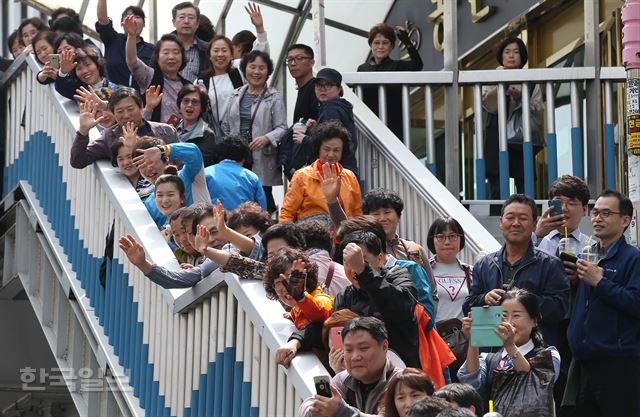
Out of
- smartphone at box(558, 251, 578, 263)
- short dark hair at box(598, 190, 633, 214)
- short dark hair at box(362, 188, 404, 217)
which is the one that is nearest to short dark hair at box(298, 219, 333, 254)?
short dark hair at box(362, 188, 404, 217)

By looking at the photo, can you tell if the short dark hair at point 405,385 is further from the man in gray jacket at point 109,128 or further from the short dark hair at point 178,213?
the man in gray jacket at point 109,128

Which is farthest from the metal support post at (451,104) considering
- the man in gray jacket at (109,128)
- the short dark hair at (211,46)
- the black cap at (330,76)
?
the man in gray jacket at (109,128)

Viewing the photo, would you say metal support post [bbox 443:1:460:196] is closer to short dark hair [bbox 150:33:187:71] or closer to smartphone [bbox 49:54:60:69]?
short dark hair [bbox 150:33:187:71]

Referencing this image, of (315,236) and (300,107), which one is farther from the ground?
(300,107)

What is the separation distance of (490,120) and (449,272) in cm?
368

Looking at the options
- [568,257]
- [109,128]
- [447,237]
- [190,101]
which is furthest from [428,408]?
[190,101]

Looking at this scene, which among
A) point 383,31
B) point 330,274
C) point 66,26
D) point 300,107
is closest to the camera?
point 330,274

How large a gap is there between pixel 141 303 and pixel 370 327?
3.04m

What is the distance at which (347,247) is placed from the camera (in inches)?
286

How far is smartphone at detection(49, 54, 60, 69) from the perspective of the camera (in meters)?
11.7

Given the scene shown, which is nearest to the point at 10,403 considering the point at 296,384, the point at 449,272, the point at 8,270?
the point at 8,270

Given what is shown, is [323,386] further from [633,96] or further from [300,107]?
[300,107]

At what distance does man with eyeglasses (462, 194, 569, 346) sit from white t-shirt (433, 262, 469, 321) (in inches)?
11.2

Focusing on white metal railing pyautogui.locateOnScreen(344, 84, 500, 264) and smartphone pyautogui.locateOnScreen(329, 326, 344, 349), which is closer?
smartphone pyautogui.locateOnScreen(329, 326, 344, 349)
